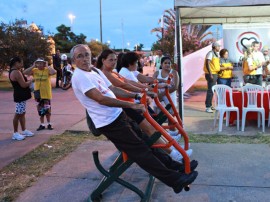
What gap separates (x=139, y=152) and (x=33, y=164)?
7.97 ft

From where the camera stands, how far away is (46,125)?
25.5 feet

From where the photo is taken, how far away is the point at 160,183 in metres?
4.27

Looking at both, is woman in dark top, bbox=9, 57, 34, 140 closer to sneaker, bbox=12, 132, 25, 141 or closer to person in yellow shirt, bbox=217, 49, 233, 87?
sneaker, bbox=12, 132, 25, 141

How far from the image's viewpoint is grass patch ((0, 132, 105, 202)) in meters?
4.20

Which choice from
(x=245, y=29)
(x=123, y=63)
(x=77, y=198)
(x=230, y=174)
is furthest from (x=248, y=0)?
(x=245, y=29)

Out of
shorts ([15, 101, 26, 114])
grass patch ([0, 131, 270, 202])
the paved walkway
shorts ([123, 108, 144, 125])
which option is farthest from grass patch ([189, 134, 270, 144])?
shorts ([15, 101, 26, 114])

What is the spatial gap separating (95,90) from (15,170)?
7.77 ft

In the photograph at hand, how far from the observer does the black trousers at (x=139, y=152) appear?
3.30 meters

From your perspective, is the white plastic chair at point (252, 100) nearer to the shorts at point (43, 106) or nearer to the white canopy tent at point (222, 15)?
the white canopy tent at point (222, 15)

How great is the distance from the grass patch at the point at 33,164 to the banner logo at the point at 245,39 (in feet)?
26.0

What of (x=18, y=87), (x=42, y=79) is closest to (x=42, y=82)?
(x=42, y=79)

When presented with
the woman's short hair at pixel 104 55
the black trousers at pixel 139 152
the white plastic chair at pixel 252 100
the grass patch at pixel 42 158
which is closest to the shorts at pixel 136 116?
the black trousers at pixel 139 152

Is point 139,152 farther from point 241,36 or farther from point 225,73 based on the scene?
point 241,36

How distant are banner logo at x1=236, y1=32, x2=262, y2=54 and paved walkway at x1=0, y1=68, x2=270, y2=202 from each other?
596 centimetres
